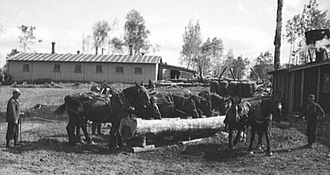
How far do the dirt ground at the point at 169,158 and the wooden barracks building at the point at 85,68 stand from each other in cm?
2407

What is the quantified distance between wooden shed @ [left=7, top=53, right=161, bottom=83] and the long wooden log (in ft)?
81.1

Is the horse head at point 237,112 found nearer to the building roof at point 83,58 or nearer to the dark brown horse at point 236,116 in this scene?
the dark brown horse at point 236,116

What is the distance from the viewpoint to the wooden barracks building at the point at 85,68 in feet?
123

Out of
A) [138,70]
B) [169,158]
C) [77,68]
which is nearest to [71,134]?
[169,158]

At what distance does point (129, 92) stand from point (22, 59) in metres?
30.8

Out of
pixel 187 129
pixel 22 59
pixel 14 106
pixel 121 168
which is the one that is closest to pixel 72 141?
pixel 14 106

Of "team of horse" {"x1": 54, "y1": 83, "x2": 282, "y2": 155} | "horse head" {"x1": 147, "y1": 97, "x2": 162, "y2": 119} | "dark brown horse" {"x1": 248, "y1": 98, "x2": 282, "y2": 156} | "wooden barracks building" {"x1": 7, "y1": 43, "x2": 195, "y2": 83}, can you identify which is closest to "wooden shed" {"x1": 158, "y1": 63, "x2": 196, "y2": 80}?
"wooden barracks building" {"x1": 7, "y1": 43, "x2": 195, "y2": 83}

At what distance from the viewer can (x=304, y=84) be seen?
63.9 feet

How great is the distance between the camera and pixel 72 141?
11281 mm

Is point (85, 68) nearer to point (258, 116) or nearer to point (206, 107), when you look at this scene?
point (206, 107)

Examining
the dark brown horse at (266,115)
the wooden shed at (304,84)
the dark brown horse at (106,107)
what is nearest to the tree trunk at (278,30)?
the wooden shed at (304,84)

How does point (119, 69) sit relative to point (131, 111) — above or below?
above

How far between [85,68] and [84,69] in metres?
0.16

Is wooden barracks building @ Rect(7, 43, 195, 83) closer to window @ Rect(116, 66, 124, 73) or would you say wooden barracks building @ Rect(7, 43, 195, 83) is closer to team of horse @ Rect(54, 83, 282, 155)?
window @ Rect(116, 66, 124, 73)
